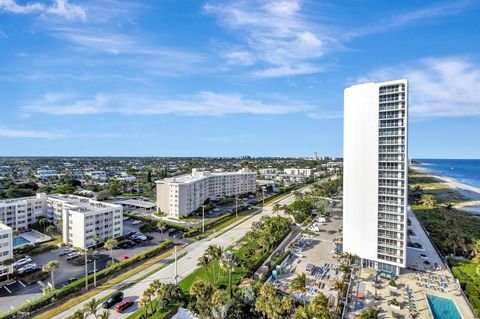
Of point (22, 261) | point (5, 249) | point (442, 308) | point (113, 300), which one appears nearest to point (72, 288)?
point (113, 300)

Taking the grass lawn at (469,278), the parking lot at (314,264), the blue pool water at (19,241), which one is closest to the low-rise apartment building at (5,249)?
the blue pool water at (19,241)

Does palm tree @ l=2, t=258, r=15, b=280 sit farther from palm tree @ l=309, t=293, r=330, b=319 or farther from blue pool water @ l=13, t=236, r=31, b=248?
palm tree @ l=309, t=293, r=330, b=319

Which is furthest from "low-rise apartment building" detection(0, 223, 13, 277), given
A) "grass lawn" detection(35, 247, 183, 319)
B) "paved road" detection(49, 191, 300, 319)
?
"paved road" detection(49, 191, 300, 319)

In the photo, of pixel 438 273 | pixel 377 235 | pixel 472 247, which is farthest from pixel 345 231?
pixel 472 247

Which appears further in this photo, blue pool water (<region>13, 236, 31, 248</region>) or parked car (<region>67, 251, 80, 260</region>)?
blue pool water (<region>13, 236, 31, 248</region>)

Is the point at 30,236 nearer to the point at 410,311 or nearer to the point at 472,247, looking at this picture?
the point at 410,311

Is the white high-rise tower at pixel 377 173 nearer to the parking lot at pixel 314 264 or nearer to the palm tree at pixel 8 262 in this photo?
the parking lot at pixel 314 264
